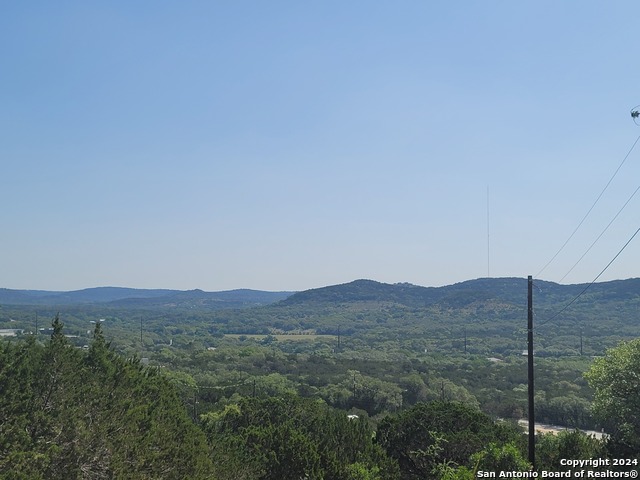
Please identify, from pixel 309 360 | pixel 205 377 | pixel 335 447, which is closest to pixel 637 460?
pixel 335 447

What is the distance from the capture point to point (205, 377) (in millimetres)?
87000

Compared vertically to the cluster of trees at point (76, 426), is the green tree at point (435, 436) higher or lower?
lower

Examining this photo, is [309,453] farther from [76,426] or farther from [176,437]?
[76,426]

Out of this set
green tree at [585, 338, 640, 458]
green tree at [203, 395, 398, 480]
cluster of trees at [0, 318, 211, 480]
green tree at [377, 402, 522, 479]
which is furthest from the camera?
green tree at [585, 338, 640, 458]

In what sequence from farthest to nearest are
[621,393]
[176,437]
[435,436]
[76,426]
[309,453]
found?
[621,393]
[435,436]
[309,453]
[176,437]
[76,426]

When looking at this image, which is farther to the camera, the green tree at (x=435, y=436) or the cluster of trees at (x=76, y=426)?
the green tree at (x=435, y=436)

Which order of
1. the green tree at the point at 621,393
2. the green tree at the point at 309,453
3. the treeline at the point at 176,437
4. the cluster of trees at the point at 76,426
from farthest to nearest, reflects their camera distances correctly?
the green tree at the point at 621,393
the green tree at the point at 309,453
the treeline at the point at 176,437
the cluster of trees at the point at 76,426

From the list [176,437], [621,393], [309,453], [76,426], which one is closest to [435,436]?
[309,453]

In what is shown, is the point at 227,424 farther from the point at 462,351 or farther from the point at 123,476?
the point at 462,351

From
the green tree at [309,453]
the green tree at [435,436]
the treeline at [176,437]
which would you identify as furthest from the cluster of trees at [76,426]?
the green tree at [435,436]

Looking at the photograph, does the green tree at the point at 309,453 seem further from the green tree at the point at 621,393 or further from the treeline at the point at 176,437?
the green tree at the point at 621,393

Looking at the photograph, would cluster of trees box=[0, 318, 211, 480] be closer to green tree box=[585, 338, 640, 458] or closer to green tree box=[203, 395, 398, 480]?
green tree box=[203, 395, 398, 480]

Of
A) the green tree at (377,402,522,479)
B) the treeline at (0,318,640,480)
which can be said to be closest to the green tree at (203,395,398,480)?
the treeline at (0,318,640,480)

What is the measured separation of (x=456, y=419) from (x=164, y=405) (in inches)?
586
